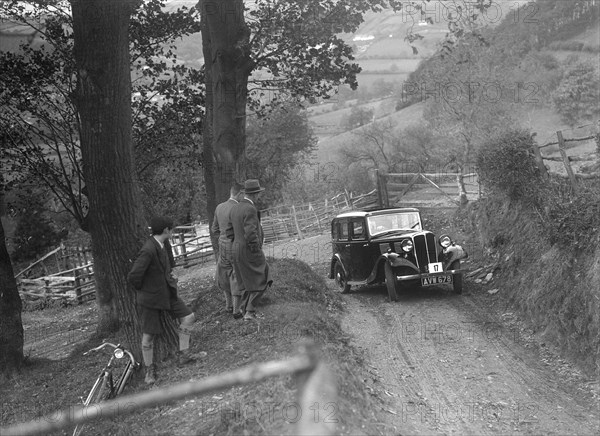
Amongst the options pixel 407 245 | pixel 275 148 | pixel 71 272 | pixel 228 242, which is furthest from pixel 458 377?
pixel 275 148

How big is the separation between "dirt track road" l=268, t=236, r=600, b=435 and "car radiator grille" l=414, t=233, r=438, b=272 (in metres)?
0.91

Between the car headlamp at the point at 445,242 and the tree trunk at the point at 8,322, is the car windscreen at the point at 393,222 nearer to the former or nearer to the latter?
the car headlamp at the point at 445,242

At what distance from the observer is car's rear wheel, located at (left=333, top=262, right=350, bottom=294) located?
14922 millimetres

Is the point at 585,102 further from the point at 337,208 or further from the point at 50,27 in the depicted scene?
the point at 50,27

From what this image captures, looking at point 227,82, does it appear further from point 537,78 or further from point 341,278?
point 537,78

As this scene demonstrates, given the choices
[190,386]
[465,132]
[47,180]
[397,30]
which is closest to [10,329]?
[47,180]

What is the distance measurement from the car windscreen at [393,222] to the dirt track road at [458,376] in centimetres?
213

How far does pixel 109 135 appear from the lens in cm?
891

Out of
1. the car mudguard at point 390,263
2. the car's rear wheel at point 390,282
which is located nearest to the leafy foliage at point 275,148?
the car mudguard at point 390,263

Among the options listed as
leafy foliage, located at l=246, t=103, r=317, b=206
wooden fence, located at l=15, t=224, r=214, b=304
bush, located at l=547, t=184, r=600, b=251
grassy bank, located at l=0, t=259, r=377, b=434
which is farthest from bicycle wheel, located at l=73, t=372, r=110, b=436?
leafy foliage, located at l=246, t=103, r=317, b=206

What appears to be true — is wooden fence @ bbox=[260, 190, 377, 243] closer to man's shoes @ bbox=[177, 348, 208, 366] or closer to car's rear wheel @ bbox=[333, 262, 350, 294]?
car's rear wheel @ bbox=[333, 262, 350, 294]

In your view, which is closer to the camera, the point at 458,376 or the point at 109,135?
the point at 458,376

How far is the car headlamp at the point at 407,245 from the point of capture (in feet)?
45.4

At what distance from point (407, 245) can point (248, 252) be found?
5211 mm
